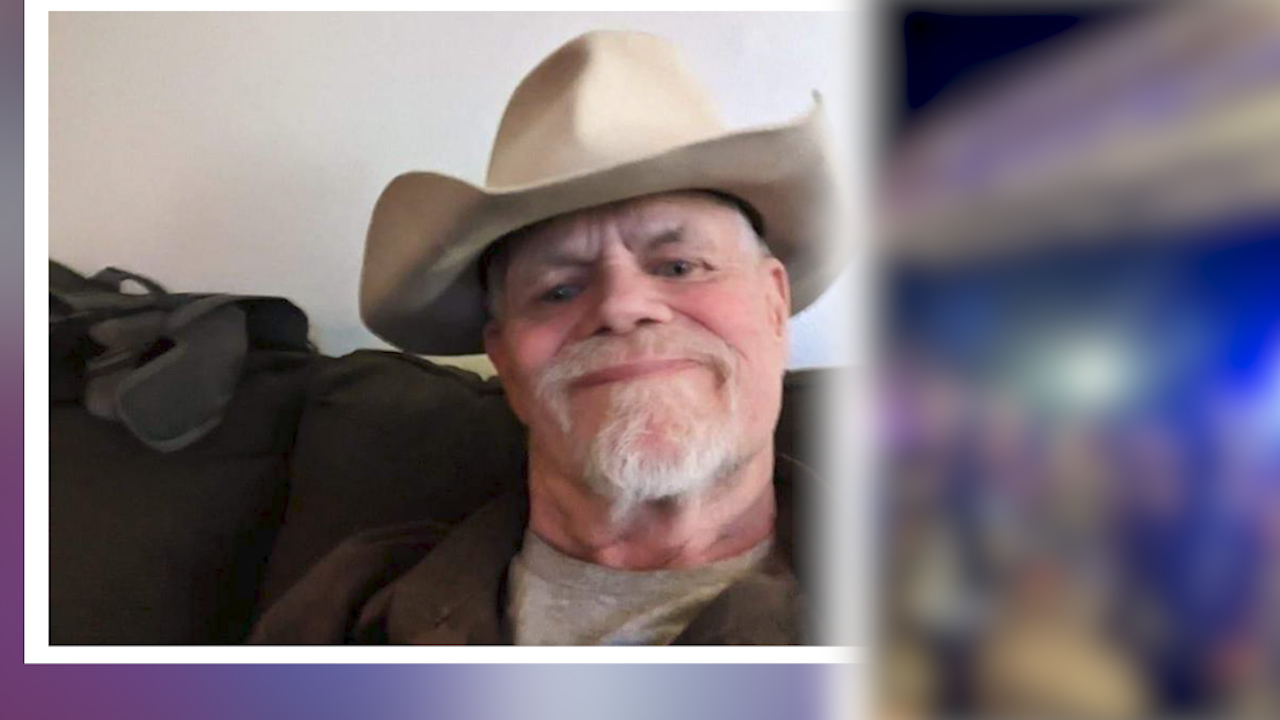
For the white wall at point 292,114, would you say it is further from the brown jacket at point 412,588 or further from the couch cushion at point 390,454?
the brown jacket at point 412,588

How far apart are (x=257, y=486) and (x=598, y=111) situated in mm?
514

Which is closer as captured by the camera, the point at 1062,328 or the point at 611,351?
the point at 1062,328

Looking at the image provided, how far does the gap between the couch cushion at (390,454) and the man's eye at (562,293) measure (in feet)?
0.34

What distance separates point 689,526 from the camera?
1181 millimetres

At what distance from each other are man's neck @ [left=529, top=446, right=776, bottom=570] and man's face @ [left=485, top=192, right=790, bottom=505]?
0.05ft

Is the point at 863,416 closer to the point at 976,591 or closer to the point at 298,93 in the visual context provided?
the point at 976,591

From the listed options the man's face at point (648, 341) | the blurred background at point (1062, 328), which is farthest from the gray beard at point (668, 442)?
the blurred background at point (1062, 328)

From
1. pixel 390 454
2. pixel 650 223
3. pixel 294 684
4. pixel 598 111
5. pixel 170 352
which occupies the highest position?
pixel 598 111

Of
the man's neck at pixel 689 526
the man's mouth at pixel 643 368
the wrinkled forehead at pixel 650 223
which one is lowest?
the man's neck at pixel 689 526

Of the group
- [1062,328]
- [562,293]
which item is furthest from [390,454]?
[1062,328]

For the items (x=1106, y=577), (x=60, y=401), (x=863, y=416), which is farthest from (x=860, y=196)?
(x=60, y=401)

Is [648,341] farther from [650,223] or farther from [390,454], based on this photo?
[390,454]

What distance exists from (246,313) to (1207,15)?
0.99 meters

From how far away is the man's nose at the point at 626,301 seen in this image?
3.87 feet
